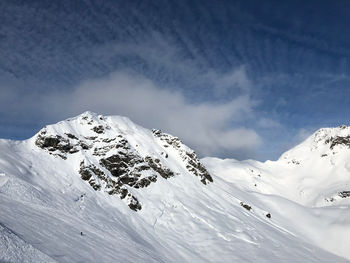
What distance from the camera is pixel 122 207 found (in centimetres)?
5106

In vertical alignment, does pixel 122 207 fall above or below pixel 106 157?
below

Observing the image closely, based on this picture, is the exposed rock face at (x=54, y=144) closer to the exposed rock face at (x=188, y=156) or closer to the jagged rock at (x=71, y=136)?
the jagged rock at (x=71, y=136)

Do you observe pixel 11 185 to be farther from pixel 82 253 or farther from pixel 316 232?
pixel 316 232

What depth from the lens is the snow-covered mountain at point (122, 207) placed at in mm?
25891

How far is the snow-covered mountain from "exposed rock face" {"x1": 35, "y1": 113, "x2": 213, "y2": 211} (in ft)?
0.80

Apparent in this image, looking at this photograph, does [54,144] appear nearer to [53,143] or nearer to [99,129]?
[53,143]

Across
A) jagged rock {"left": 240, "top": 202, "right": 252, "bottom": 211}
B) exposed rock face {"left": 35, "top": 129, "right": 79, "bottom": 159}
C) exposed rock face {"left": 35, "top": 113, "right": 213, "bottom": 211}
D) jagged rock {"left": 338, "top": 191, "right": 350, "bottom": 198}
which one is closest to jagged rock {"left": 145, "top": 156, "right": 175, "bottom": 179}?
exposed rock face {"left": 35, "top": 113, "right": 213, "bottom": 211}


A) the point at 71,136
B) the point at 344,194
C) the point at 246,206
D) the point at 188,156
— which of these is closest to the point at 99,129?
the point at 71,136

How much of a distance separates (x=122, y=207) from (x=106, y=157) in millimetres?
14862

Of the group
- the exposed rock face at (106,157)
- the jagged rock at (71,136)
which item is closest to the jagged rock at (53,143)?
the exposed rock face at (106,157)

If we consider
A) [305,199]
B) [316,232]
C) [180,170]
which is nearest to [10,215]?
[180,170]

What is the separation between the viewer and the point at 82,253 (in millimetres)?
22219

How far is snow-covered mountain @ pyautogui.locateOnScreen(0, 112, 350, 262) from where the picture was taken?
84.9 feet

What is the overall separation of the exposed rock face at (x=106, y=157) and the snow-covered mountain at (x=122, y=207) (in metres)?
0.24
